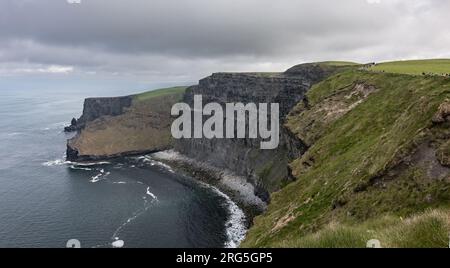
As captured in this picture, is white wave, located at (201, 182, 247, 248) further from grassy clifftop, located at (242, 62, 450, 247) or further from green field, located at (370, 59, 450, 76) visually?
green field, located at (370, 59, 450, 76)

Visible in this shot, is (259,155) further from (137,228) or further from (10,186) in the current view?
(10,186)

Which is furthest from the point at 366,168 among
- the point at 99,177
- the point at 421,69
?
the point at 99,177

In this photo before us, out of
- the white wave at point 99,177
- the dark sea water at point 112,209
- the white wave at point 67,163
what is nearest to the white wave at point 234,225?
the dark sea water at point 112,209

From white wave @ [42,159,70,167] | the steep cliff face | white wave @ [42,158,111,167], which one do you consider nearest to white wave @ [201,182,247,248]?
the steep cliff face

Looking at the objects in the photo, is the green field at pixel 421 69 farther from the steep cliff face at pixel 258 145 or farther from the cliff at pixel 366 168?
the steep cliff face at pixel 258 145

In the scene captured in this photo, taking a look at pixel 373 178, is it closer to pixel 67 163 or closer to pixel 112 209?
pixel 112 209

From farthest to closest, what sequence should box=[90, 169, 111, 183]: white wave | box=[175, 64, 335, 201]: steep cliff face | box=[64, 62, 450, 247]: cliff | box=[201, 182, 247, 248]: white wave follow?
1. box=[90, 169, 111, 183]: white wave
2. box=[175, 64, 335, 201]: steep cliff face
3. box=[201, 182, 247, 248]: white wave
4. box=[64, 62, 450, 247]: cliff
